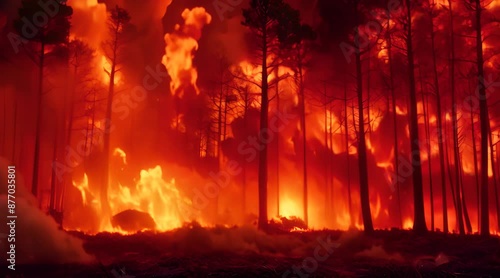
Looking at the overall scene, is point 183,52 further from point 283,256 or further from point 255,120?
point 283,256

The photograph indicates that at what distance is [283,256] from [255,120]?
833 inches

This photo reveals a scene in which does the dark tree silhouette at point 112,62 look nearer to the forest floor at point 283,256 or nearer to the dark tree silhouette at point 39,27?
the dark tree silhouette at point 39,27

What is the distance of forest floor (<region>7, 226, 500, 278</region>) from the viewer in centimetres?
947

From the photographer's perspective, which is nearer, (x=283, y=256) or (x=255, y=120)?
(x=283, y=256)

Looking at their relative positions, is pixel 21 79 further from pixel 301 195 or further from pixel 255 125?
pixel 301 195

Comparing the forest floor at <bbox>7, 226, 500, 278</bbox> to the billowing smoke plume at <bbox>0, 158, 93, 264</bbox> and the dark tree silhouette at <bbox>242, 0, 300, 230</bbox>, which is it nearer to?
the billowing smoke plume at <bbox>0, 158, 93, 264</bbox>

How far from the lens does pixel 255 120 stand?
1289 inches

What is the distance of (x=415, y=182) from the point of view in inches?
659

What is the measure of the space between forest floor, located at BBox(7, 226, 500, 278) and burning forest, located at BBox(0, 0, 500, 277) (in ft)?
0.72

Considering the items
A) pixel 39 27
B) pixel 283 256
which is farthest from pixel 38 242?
pixel 39 27

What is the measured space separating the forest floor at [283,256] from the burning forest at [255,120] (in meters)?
0.22

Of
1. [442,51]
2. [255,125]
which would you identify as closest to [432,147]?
[442,51]

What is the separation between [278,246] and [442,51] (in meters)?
18.0

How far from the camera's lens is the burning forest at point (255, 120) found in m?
18.6
